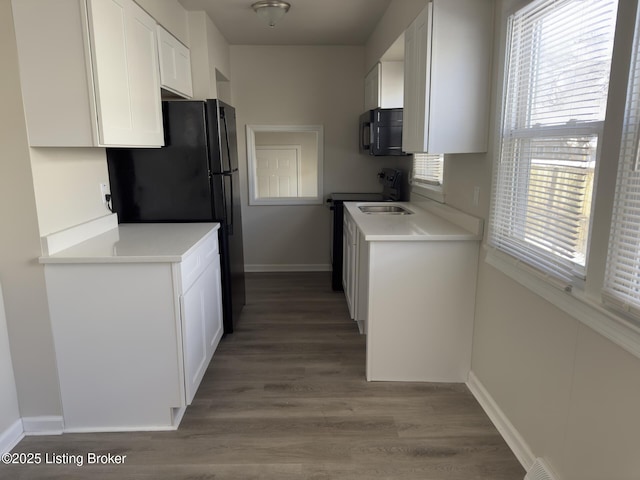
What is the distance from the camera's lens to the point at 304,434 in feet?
7.17

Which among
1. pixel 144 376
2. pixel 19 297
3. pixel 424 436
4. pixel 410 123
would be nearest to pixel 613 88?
pixel 410 123

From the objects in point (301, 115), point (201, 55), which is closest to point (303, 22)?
point (201, 55)

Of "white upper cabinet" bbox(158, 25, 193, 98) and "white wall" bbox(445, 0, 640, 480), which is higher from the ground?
"white upper cabinet" bbox(158, 25, 193, 98)

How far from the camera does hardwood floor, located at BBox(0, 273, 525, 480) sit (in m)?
1.94

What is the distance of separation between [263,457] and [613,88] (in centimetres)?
199

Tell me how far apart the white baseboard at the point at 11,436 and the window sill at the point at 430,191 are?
2769 mm

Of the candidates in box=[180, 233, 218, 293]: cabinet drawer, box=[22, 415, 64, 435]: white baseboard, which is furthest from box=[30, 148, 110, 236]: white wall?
box=[22, 415, 64, 435]: white baseboard

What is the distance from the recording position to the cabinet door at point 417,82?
2.32 meters

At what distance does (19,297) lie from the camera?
82.4 inches

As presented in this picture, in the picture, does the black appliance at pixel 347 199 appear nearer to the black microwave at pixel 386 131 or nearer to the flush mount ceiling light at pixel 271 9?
the black microwave at pixel 386 131

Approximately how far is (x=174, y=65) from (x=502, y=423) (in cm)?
306

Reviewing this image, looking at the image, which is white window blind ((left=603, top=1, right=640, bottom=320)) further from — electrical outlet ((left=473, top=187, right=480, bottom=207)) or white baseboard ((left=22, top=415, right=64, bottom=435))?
white baseboard ((left=22, top=415, right=64, bottom=435))

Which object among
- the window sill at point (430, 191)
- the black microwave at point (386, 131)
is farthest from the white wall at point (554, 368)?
the black microwave at point (386, 131)

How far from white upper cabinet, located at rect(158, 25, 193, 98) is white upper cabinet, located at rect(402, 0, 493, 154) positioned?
1.67 metres
